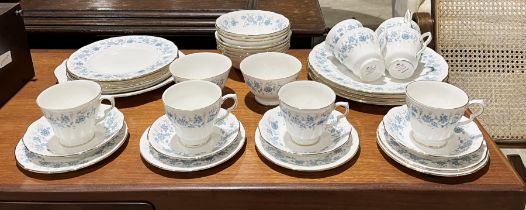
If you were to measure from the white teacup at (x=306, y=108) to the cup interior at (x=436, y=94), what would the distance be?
0.13 m

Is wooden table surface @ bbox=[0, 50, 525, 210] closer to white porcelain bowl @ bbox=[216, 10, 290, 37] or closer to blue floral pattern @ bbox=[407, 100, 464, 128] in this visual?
blue floral pattern @ bbox=[407, 100, 464, 128]

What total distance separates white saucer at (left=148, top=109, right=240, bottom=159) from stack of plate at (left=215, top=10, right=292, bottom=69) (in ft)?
0.72

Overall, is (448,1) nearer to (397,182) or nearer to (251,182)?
(397,182)

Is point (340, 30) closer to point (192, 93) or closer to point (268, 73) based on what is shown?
point (268, 73)

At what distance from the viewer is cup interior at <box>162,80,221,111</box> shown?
0.91 metres

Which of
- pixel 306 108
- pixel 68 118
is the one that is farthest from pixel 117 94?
pixel 306 108

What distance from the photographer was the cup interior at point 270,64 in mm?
1044

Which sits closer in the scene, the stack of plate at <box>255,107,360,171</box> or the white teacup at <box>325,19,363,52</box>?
the stack of plate at <box>255,107,360,171</box>

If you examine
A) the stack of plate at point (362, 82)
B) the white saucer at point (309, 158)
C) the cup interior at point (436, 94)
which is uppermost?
the cup interior at point (436, 94)

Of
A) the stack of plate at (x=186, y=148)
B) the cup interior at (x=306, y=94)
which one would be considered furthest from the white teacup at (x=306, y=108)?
the stack of plate at (x=186, y=148)

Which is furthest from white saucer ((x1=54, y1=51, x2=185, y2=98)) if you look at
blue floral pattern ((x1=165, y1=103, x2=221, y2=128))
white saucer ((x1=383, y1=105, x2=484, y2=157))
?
white saucer ((x1=383, y1=105, x2=484, y2=157))

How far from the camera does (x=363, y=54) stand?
1045 millimetres

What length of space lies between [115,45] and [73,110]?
0.41 metres

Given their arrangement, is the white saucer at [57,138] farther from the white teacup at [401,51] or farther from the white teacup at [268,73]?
the white teacup at [401,51]
